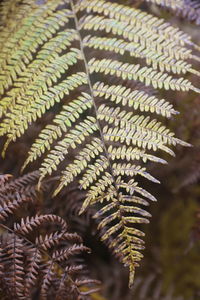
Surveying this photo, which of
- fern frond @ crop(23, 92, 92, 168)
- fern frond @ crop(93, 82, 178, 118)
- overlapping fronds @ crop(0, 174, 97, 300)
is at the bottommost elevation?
overlapping fronds @ crop(0, 174, 97, 300)

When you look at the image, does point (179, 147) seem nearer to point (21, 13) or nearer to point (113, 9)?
point (113, 9)

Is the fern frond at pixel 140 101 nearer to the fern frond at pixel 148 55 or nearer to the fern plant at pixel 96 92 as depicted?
the fern plant at pixel 96 92

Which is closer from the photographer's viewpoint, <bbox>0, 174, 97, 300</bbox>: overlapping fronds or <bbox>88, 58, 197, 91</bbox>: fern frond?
<bbox>0, 174, 97, 300</bbox>: overlapping fronds

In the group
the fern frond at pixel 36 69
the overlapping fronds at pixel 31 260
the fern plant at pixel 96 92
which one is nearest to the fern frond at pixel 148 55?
the fern plant at pixel 96 92

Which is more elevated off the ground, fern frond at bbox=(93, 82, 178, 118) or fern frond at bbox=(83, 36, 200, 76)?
fern frond at bbox=(83, 36, 200, 76)

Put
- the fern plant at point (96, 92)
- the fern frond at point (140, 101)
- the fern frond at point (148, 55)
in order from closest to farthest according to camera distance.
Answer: the fern plant at point (96, 92) < the fern frond at point (140, 101) < the fern frond at point (148, 55)

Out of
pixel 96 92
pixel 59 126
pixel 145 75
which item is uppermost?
pixel 145 75

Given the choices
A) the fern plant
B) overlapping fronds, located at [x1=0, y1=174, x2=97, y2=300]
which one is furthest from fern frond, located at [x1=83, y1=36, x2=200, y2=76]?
overlapping fronds, located at [x1=0, y1=174, x2=97, y2=300]

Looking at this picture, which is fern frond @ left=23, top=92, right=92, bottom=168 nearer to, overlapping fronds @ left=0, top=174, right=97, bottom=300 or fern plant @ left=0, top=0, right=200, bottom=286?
fern plant @ left=0, top=0, right=200, bottom=286

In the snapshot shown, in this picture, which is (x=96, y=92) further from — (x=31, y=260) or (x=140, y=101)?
(x=31, y=260)

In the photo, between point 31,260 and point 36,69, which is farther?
point 36,69

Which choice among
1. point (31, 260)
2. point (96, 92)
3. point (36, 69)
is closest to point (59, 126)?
point (96, 92)

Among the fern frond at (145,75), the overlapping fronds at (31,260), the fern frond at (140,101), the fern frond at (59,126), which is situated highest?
the fern frond at (145,75)
